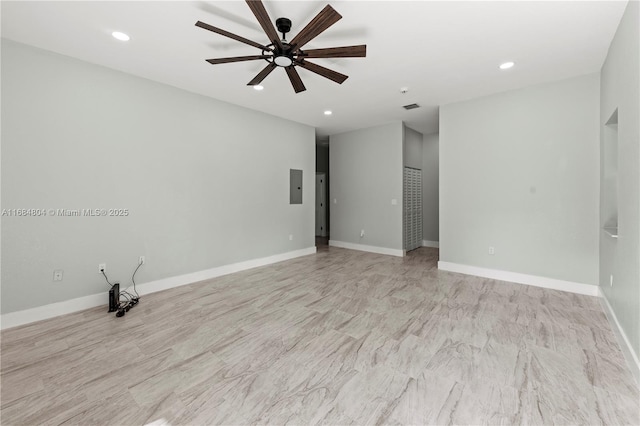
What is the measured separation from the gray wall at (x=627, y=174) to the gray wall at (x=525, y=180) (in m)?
0.76

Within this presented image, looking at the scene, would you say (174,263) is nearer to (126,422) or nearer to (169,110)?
(169,110)

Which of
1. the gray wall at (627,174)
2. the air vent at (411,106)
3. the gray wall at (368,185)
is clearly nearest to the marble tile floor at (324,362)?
the gray wall at (627,174)

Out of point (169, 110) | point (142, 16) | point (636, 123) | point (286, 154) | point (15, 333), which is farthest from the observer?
point (286, 154)

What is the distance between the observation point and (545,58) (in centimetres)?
312

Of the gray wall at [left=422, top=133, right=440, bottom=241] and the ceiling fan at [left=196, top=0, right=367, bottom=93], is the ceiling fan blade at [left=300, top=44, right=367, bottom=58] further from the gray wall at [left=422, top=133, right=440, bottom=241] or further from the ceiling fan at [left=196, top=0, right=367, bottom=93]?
the gray wall at [left=422, top=133, right=440, bottom=241]

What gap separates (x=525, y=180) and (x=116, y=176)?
5759mm

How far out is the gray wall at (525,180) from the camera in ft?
11.7

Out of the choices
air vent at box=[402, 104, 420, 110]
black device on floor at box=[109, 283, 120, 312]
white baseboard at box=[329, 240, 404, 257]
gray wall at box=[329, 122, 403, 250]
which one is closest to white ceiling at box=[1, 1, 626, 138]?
air vent at box=[402, 104, 420, 110]

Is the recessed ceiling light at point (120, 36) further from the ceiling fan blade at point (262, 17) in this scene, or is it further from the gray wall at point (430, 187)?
the gray wall at point (430, 187)

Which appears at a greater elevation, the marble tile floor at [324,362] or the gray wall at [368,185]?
the gray wall at [368,185]

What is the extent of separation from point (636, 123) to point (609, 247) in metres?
1.60

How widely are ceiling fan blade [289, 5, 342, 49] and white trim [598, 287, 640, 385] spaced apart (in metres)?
3.32

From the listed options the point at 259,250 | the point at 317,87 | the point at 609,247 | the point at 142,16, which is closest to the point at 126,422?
the point at 142,16

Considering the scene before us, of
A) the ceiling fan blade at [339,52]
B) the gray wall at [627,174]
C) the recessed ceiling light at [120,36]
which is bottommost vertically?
the gray wall at [627,174]
